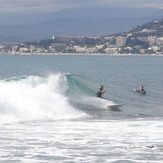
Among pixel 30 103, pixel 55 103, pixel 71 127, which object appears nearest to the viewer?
pixel 71 127

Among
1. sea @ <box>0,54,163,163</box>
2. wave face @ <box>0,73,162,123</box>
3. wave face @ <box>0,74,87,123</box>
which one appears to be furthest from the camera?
wave face @ <box>0,73,162,123</box>

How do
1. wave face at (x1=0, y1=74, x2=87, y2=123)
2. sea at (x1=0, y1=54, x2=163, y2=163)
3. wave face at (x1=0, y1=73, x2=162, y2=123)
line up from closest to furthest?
sea at (x1=0, y1=54, x2=163, y2=163) → wave face at (x1=0, y1=74, x2=87, y2=123) → wave face at (x1=0, y1=73, x2=162, y2=123)

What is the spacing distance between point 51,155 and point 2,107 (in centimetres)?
920

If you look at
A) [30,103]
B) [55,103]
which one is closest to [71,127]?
[30,103]

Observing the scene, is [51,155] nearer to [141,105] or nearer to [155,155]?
[155,155]

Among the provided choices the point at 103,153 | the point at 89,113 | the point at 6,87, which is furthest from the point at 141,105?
the point at 103,153

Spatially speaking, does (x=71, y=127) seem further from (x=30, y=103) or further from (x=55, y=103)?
(x=55, y=103)

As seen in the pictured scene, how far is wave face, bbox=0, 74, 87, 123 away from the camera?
25.5 meters

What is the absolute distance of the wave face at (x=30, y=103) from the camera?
1003 inches

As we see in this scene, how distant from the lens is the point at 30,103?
28.0 m

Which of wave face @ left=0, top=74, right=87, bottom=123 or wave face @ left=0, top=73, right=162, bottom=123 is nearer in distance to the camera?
wave face @ left=0, top=74, right=87, bottom=123

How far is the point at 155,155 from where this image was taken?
17203 mm

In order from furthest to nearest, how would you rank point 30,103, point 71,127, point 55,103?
1. point 55,103
2. point 30,103
3. point 71,127

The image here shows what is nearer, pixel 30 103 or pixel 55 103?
pixel 30 103
